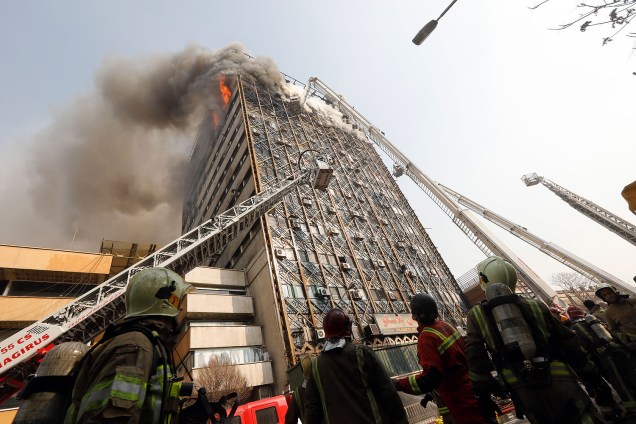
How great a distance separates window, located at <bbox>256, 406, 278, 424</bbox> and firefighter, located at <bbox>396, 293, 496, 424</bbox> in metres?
7.27

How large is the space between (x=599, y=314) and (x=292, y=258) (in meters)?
14.9

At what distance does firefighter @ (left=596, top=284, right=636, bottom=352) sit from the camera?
5027mm

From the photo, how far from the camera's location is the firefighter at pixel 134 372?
5.08 feet

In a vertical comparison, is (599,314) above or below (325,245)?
below

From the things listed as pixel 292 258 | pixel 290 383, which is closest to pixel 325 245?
pixel 292 258

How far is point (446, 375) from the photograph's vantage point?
325cm

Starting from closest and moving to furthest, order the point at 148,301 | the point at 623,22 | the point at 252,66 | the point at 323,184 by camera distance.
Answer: the point at 148,301
the point at 623,22
the point at 323,184
the point at 252,66

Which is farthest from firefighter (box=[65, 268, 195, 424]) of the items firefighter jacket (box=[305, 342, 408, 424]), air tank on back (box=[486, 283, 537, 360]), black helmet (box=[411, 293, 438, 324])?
air tank on back (box=[486, 283, 537, 360])

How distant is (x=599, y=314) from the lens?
20.1 feet

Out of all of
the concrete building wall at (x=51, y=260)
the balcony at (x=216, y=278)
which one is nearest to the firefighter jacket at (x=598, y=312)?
the balcony at (x=216, y=278)

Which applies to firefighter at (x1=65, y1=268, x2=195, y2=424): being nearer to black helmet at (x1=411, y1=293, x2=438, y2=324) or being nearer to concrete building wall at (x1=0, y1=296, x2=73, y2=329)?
black helmet at (x1=411, y1=293, x2=438, y2=324)

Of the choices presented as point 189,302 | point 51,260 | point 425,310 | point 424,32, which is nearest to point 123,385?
point 425,310

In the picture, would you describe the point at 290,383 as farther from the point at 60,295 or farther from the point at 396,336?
the point at 60,295

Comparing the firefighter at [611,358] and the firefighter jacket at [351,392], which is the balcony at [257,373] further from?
the firefighter at [611,358]
